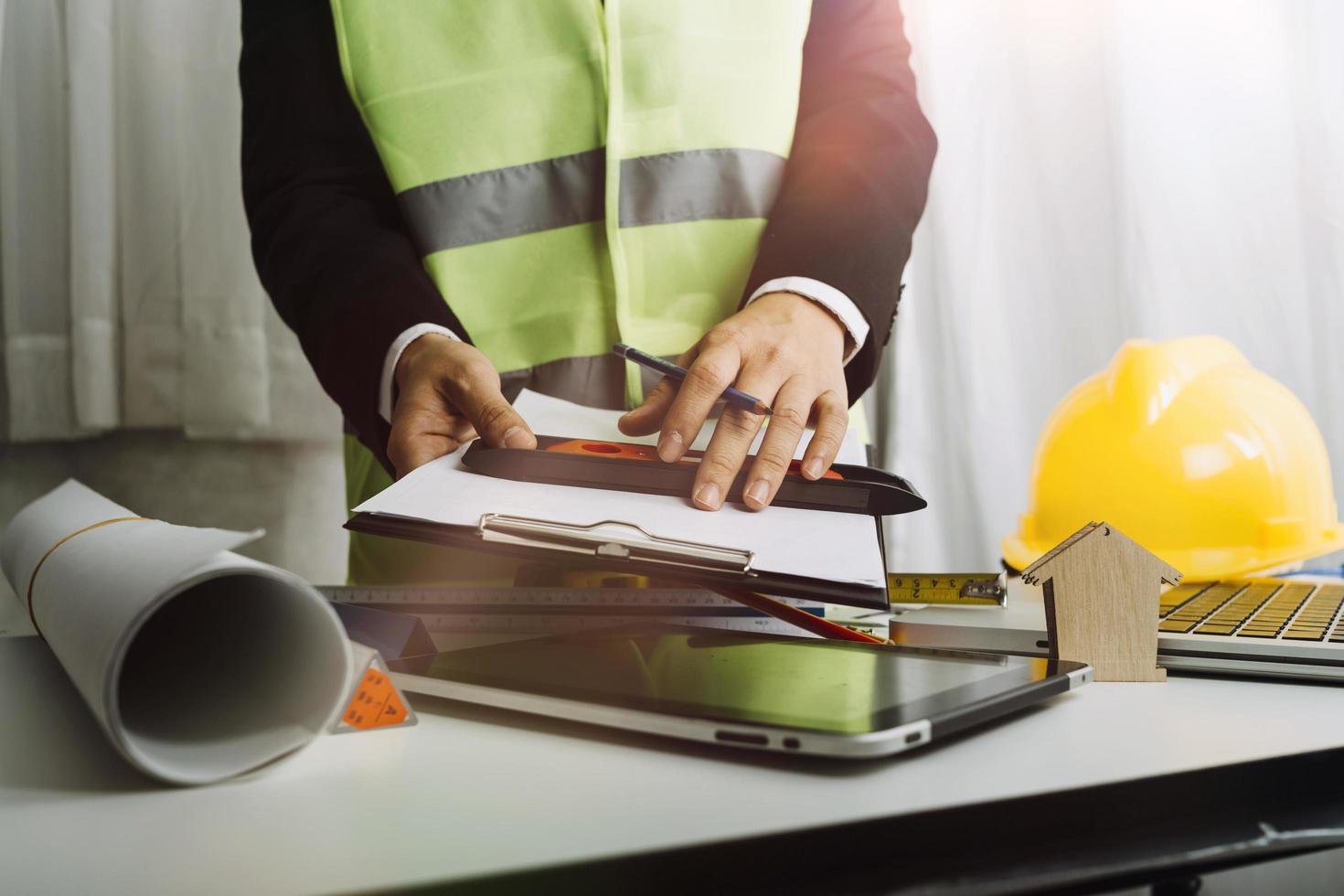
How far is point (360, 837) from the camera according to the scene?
0.31 metres

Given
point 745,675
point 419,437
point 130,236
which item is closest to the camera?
point 745,675

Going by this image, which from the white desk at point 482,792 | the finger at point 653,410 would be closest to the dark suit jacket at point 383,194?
the finger at point 653,410

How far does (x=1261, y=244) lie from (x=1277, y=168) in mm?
139

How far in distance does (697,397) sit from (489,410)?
0.16 metres

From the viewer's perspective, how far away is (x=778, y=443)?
687 mm

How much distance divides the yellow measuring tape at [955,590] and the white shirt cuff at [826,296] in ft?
0.83

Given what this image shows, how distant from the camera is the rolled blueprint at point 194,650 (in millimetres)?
338

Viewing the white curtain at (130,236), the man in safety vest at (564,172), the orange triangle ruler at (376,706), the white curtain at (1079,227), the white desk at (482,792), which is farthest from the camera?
the white curtain at (1079,227)

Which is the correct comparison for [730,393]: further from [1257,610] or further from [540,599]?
[1257,610]

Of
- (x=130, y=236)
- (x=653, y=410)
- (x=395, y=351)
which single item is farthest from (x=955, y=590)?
(x=130, y=236)

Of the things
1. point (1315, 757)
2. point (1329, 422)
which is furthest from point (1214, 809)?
point (1329, 422)

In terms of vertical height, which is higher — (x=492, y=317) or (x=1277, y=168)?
(x=1277, y=168)

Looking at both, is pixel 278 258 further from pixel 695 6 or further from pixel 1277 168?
pixel 1277 168

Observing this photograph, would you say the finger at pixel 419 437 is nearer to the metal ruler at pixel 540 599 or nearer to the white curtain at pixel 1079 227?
the metal ruler at pixel 540 599
